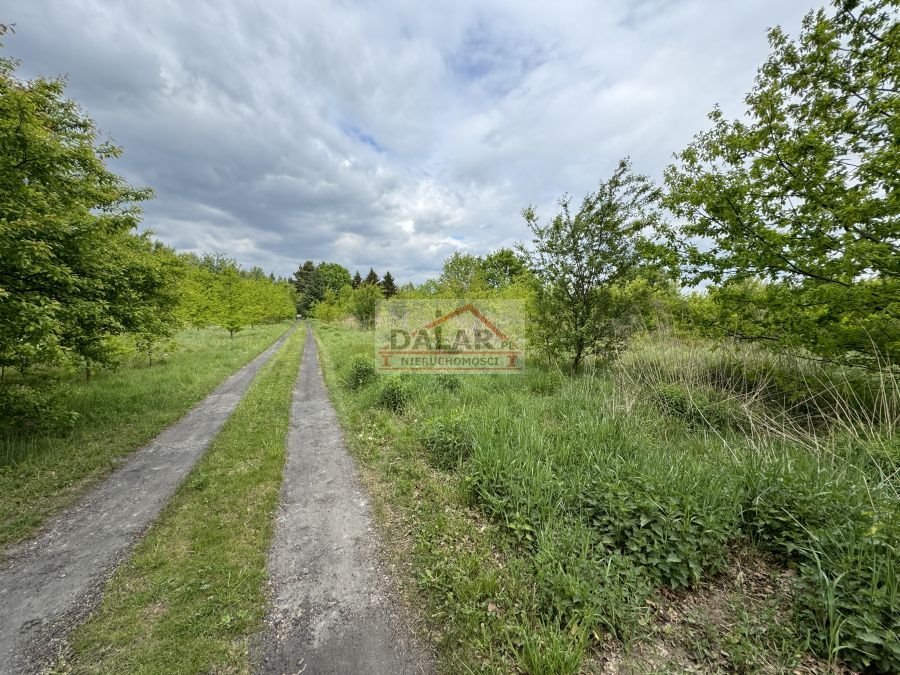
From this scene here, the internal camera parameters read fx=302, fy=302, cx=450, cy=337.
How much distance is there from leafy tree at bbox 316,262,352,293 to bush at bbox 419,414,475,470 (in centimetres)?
6187

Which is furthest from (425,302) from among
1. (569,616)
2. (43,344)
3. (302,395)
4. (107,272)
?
(569,616)

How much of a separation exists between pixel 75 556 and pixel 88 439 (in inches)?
145

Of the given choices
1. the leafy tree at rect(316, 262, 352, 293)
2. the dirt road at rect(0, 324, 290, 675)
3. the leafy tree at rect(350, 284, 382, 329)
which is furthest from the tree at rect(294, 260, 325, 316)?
the dirt road at rect(0, 324, 290, 675)

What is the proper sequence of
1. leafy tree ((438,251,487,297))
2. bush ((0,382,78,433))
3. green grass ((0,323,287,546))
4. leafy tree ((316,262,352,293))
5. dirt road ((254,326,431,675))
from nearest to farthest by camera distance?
1. dirt road ((254,326,431,675))
2. green grass ((0,323,287,546))
3. bush ((0,382,78,433))
4. leafy tree ((438,251,487,297))
5. leafy tree ((316,262,352,293))

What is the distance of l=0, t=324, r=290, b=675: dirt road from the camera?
2.31 metres

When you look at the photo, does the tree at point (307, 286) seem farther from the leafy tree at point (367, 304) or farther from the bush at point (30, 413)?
the bush at point (30, 413)

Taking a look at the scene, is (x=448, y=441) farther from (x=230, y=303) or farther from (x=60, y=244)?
(x=230, y=303)

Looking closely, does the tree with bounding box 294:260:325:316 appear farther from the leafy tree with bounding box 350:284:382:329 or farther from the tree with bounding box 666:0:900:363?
the tree with bounding box 666:0:900:363

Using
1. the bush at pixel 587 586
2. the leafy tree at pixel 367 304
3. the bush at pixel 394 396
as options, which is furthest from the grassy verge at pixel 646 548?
the leafy tree at pixel 367 304

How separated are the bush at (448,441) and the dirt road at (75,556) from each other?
364 cm

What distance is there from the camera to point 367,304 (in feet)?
95.2

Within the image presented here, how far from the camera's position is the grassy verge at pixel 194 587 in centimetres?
218

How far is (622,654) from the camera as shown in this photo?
2133 mm

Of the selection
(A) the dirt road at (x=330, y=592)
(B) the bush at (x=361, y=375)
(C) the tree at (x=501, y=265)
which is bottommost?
(A) the dirt road at (x=330, y=592)
